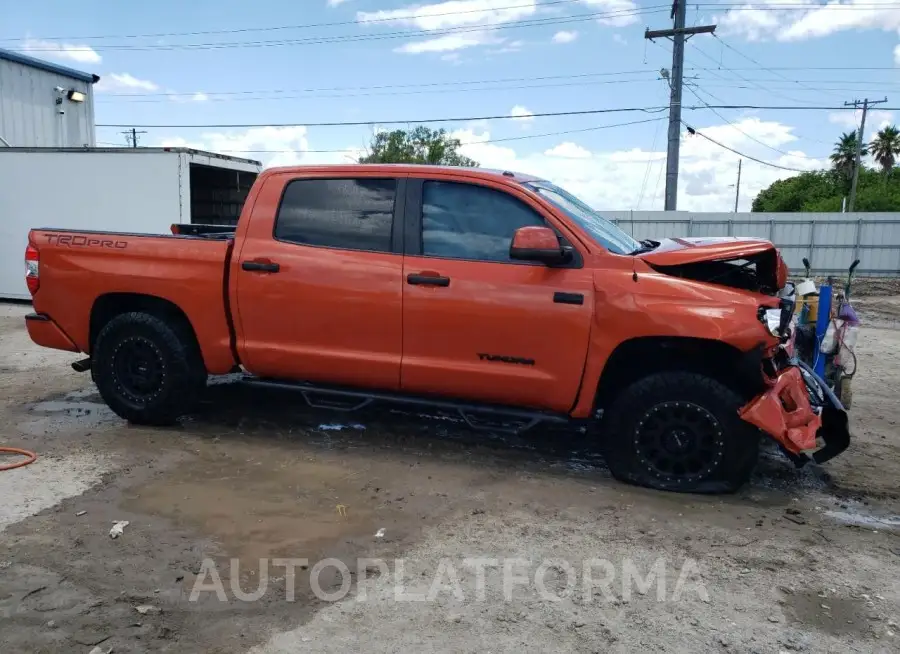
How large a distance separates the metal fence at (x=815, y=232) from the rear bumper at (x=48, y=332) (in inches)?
781

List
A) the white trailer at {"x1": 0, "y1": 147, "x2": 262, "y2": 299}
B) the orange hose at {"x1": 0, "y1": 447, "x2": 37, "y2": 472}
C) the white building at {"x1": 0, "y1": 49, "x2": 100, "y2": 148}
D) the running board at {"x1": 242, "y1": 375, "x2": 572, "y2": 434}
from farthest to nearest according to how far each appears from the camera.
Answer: the white building at {"x1": 0, "y1": 49, "x2": 100, "y2": 148}, the white trailer at {"x1": 0, "y1": 147, "x2": 262, "y2": 299}, the orange hose at {"x1": 0, "y1": 447, "x2": 37, "y2": 472}, the running board at {"x1": 242, "y1": 375, "x2": 572, "y2": 434}

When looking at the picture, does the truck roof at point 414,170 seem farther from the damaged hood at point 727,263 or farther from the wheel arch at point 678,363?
the wheel arch at point 678,363

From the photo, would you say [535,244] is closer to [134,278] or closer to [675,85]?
[134,278]

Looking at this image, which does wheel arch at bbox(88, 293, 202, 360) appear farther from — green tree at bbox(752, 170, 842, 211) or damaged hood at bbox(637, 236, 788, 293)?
green tree at bbox(752, 170, 842, 211)

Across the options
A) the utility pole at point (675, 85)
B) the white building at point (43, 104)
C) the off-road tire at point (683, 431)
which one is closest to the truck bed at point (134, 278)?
the off-road tire at point (683, 431)

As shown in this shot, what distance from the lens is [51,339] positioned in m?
5.56

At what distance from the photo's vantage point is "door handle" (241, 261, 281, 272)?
488 centimetres

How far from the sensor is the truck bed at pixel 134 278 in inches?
201

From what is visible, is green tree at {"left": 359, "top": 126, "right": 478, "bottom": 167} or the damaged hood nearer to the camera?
the damaged hood

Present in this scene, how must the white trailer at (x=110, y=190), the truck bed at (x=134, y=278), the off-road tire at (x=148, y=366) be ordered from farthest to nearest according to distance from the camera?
the white trailer at (x=110, y=190)
the off-road tire at (x=148, y=366)
the truck bed at (x=134, y=278)

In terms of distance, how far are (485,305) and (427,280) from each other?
0.41m

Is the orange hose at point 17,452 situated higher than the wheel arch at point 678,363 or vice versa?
the wheel arch at point 678,363

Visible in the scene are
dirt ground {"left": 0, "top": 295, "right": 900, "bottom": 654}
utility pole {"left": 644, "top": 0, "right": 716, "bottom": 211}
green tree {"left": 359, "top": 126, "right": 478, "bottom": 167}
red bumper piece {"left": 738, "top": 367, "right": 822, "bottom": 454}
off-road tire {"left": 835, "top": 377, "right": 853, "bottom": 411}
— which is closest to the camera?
dirt ground {"left": 0, "top": 295, "right": 900, "bottom": 654}

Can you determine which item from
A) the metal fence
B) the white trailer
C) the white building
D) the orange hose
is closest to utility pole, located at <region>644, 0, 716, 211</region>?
the metal fence
